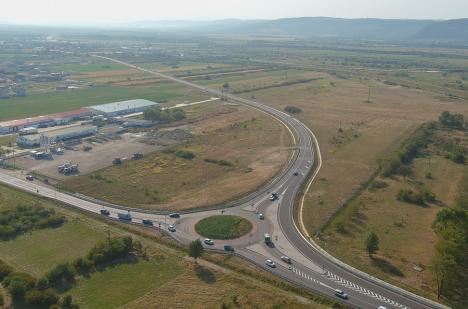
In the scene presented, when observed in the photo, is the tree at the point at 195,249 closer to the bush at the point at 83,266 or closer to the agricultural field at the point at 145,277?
the agricultural field at the point at 145,277

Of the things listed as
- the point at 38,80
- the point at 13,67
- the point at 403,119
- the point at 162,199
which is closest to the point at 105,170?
the point at 162,199

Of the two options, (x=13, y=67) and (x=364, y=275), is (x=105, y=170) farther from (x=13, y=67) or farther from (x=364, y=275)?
(x=13, y=67)

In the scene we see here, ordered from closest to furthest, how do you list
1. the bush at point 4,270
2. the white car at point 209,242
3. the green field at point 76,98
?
the bush at point 4,270 → the white car at point 209,242 → the green field at point 76,98

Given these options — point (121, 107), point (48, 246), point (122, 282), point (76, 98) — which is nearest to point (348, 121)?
point (121, 107)

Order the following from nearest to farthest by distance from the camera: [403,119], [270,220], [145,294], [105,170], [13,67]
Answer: [145,294] < [270,220] < [105,170] < [403,119] < [13,67]

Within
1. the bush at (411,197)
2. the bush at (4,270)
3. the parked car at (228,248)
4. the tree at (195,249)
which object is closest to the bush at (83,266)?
the bush at (4,270)
